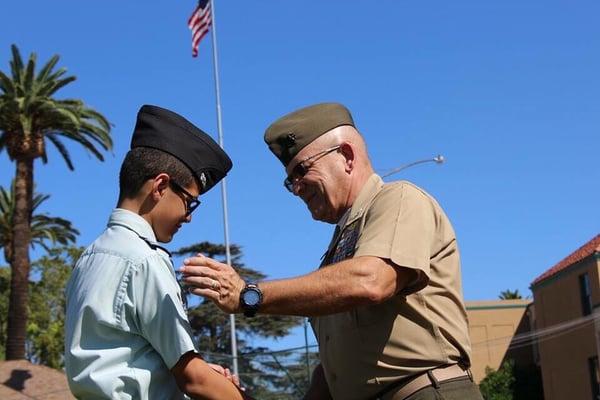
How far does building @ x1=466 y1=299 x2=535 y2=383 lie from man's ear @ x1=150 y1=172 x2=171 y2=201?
53.2m

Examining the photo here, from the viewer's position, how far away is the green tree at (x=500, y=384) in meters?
50.3

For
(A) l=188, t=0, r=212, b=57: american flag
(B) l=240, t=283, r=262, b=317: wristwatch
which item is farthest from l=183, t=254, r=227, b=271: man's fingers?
(A) l=188, t=0, r=212, b=57: american flag

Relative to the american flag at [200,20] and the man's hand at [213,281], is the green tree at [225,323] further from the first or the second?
the man's hand at [213,281]

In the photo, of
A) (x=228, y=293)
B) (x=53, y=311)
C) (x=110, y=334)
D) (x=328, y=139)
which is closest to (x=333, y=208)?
(x=328, y=139)

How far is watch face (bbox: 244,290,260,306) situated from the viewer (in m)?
3.34

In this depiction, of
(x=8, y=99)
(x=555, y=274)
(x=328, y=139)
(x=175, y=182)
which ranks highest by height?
(x=8, y=99)

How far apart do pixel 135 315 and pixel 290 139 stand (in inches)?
58.0

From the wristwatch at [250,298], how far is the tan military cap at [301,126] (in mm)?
1143

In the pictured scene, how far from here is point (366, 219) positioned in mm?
3879

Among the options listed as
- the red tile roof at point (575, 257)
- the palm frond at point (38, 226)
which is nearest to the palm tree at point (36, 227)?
the palm frond at point (38, 226)

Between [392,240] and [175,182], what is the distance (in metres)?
0.86

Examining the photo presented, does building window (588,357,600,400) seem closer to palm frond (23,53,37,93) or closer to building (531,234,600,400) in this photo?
A: building (531,234,600,400)

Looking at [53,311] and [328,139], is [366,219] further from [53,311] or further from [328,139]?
[53,311]

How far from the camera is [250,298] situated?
335 centimetres
